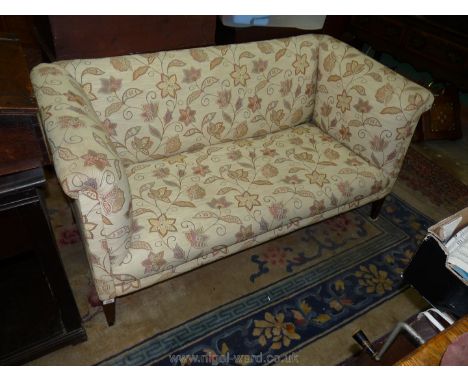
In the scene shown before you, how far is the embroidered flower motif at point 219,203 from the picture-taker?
4.80 feet

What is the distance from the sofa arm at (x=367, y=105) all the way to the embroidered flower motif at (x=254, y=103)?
383mm

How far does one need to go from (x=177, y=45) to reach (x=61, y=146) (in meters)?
0.94

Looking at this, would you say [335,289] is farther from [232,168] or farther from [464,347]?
[464,347]

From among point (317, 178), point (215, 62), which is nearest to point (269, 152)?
point (317, 178)

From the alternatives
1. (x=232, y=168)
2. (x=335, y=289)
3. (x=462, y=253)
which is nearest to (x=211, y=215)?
(x=232, y=168)

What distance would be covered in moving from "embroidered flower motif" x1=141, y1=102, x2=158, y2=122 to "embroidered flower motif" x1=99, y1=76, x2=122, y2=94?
0.13 metres

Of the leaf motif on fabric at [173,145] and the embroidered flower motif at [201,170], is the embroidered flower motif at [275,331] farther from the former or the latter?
the leaf motif on fabric at [173,145]

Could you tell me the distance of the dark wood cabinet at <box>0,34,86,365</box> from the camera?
34.4 inches

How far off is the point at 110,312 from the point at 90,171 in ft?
2.18

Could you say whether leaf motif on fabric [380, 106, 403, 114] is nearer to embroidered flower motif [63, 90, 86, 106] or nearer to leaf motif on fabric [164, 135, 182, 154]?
leaf motif on fabric [164, 135, 182, 154]

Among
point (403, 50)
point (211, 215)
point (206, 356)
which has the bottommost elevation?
point (206, 356)

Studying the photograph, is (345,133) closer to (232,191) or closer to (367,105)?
(367,105)

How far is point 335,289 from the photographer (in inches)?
68.2
